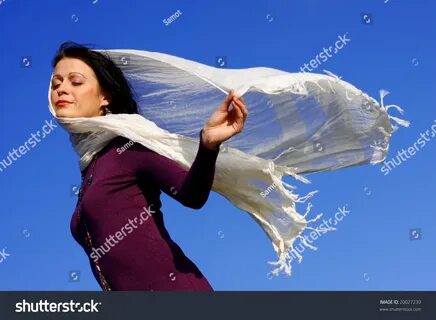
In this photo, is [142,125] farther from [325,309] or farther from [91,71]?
[325,309]

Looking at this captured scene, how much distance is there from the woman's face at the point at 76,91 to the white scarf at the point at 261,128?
0.06 m

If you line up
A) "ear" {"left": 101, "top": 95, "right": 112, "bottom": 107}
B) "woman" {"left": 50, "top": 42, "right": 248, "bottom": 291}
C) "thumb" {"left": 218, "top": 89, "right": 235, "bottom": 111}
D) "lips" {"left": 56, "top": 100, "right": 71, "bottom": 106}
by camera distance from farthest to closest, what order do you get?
"ear" {"left": 101, "top": 95, "right": 112, "bottom": 107} → "lips" {"left": 56, "top": 100, "right": 71, "bottom": 106} → "woman" {"left": 50, "top": 42, "right": 248, "bottom": 291} → "thumb" {"left": 218, "top": 89, "right": 235, "bottom": 111}

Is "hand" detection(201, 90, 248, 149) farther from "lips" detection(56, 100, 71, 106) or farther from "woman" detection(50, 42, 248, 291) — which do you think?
"lips" detection(56, 100, 71, 106)

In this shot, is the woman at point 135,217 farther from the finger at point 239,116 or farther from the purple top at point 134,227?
the finger at point 239,116

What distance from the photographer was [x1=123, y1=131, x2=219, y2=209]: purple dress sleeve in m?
2.64

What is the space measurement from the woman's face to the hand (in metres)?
0.79

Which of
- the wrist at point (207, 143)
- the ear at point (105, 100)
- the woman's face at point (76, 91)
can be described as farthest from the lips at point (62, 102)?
the wrist at point (207, 143)

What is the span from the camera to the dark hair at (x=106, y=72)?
329 cm

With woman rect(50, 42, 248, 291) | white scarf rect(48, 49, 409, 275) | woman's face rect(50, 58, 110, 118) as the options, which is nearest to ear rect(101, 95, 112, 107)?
woman's face rect(50, 58, 110, 118)

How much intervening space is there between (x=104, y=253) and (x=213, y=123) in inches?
28.2

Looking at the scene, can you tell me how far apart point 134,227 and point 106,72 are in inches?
33.1

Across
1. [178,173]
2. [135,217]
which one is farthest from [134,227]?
[178,173]

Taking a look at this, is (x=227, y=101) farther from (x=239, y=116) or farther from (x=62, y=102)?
(x=62, y=102)

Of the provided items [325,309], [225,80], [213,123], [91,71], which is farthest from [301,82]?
[325,309]
